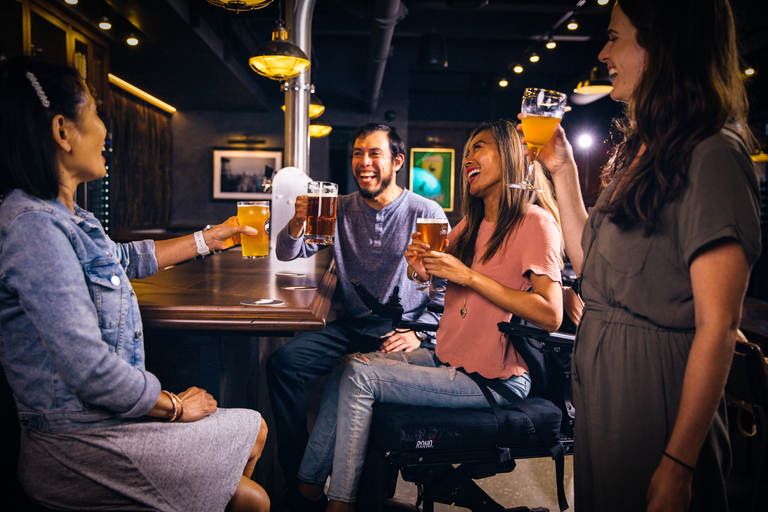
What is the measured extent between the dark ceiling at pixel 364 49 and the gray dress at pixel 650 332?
403 centimetres

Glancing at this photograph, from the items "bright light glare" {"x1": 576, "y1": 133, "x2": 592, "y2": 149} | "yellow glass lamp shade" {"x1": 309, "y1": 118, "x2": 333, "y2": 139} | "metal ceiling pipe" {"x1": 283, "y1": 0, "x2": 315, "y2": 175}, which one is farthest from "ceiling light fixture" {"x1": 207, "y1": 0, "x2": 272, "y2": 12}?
"bright light glare" {"x1": 576, "y1": 133, "x2": 592, "y2": 149}

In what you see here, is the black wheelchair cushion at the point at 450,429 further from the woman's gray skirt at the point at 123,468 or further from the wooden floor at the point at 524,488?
the wooden floor at the point at 524,488

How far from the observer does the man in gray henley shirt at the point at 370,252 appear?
2355 millimetres

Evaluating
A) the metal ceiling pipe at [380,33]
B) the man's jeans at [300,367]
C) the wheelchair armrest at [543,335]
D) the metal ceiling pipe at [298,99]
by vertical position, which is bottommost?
the man's jeans at [300,367]

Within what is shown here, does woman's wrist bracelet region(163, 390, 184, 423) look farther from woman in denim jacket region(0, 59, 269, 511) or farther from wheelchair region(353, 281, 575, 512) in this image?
wheelchair region(353, 281, 575, 512)

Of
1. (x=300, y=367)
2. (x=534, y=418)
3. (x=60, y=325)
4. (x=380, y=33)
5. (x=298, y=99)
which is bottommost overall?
(x=300, y=367)

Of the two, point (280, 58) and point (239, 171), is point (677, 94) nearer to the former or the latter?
point (280, 58)

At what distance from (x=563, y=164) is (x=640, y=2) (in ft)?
1.52

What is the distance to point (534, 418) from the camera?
143 centimetres

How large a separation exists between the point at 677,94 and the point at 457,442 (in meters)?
1.02

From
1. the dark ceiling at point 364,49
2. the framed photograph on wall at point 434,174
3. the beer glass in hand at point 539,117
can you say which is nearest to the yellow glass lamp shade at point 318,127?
the dark ceiling at point 364,49

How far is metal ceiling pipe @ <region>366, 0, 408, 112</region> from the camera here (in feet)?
15.0

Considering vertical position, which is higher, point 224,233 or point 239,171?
point 239,171

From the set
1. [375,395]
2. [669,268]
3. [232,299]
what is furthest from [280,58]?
[669,268]
